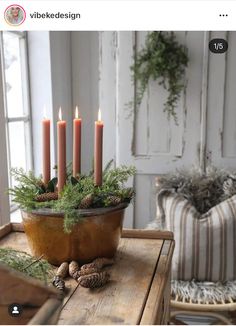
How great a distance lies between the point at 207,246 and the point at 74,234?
779 mm

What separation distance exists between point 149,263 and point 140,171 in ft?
3.87

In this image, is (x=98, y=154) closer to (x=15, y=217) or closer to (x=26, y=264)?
(x=26, y=264)

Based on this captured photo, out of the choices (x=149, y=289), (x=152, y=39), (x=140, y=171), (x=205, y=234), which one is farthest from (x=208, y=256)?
(x=152, y=39)

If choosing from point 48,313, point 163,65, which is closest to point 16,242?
point 48,313

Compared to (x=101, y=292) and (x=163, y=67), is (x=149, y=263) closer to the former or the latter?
(x=101, y=292)

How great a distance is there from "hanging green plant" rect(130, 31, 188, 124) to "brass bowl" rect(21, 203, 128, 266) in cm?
116

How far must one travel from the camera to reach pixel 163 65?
1.57 metres

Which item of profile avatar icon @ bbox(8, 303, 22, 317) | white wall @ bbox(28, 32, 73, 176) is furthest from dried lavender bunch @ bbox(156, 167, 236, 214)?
profile avatar icon @ bbox(8, 303, 22, 317)

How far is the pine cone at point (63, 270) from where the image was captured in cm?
51

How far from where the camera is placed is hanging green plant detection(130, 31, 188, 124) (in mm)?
1566

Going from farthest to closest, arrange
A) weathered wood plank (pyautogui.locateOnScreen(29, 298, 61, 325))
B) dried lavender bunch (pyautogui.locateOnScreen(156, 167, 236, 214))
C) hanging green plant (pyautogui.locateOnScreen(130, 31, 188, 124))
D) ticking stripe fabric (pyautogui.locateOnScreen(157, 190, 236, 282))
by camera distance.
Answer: hanging green plant (pyautogui.locateOnScreen(130, 31, 188, 124)) < dried lavender bunch (pyautogui.locateOnScreen(156, 167, 236, 214)) < ticking stripe fabric (pyautogui.locateOnScreen(157, 190, 236, 282)) < weathered wood plank (pyautogui.locateOnScreen(29, 298, 61, 325))

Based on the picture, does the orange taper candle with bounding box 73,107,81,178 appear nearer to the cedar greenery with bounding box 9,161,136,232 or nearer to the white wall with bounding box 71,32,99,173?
the cedar greenery with bounding box 9,161,136,232

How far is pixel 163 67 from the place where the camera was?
5.16ft

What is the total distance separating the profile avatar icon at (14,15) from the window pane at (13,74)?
2.26ft
